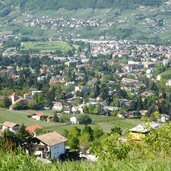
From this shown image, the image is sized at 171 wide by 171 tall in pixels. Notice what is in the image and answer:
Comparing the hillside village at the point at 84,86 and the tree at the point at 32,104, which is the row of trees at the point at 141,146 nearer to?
the hillside village at the point at 84,86

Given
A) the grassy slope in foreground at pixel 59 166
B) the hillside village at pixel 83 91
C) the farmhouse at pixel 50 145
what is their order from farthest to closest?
the farmhouse at pixel 50 145
the hillside village at pixel 83 91
the grassy slope in foreground at pixel 59 166

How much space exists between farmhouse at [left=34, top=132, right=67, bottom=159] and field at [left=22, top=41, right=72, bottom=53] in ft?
108

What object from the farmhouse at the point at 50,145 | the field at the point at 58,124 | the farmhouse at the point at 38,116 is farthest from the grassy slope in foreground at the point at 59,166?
the farmhouse at the point at 38,116

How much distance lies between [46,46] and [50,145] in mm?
36266

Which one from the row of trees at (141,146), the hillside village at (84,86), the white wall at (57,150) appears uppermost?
the row of trees at (141,146)

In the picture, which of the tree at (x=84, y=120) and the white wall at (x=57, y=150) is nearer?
the white wall at (x=57, y=150)

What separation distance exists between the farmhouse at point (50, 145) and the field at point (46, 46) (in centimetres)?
3303

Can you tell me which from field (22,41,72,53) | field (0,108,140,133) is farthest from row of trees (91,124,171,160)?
field (22,41,72,53)

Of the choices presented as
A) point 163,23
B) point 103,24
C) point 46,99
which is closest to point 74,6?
point 103,24

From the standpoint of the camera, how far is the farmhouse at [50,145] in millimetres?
11391

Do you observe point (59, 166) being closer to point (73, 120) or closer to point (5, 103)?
point (73, 120)

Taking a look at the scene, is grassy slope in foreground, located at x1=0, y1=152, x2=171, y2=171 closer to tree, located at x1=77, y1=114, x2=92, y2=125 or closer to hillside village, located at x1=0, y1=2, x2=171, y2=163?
hillside village, located at x1=0, y1=2, x2=171, y2=163

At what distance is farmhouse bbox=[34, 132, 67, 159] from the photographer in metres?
11.4

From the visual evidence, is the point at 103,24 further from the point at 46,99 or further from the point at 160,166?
the point at 160,166
